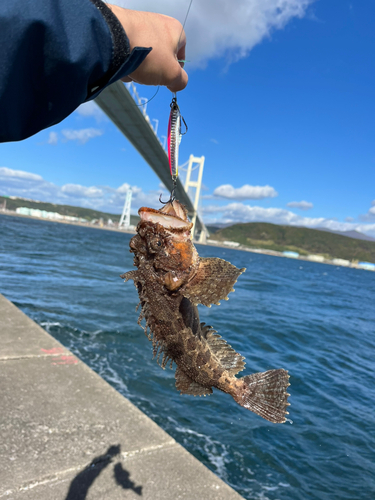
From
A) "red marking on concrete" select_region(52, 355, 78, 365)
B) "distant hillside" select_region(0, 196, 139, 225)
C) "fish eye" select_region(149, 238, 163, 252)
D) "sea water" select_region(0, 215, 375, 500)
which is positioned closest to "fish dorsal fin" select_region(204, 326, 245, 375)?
"fish eye" select_region(149, 238, 163, 252)

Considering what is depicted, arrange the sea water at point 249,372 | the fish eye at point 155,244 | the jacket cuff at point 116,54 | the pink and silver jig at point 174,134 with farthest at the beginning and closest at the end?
the sea water at point 249,372, the pink and silver jig at point 174,134, the fish eye at point 155,244, the jacket cuff at point 116,54

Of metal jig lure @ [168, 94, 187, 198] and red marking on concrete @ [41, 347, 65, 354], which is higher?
metal jig lure @ [168, 94, 187, 198]

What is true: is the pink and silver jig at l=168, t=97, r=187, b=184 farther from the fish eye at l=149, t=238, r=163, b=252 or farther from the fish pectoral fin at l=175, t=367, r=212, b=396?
the fish pectoral fin at l=175, t=367, r=212, b=396

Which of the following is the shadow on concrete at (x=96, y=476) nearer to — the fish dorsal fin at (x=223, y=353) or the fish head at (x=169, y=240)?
the fish dorsal fin at (x=223, y=353)

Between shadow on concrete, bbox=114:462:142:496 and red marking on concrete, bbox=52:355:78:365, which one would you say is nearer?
shadow on concrete, bbox=114:462:142:496

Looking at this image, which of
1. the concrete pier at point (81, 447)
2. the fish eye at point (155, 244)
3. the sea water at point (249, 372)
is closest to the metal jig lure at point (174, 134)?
the fish eye at point (155, 244)

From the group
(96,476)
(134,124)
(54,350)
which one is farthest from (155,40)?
(134,124)

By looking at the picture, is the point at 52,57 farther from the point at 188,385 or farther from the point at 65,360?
the point at 65,360

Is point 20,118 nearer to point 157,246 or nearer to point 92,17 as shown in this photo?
point 92,17
